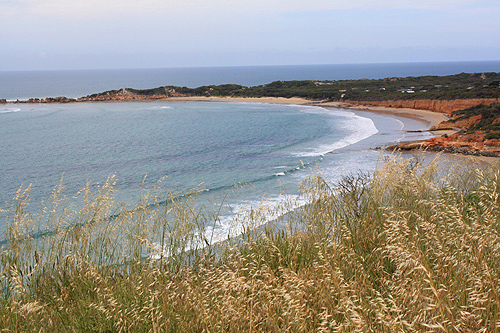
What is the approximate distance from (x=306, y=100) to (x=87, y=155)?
51133mm

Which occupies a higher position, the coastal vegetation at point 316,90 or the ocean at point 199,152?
the coastal vegetation at point 316,90

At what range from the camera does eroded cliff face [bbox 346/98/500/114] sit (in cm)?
4012

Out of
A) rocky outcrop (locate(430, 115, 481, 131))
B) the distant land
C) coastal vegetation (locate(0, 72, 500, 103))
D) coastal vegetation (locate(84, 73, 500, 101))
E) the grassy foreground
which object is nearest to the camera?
the grassy foreground

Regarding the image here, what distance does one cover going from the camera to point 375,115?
4828cm

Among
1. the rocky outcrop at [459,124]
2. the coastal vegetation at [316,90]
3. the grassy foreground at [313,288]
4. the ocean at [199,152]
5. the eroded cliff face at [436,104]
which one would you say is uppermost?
the coastal vegetation at [316,90]

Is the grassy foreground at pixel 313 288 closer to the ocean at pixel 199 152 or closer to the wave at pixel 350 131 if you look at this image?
the ocean at pixel 199 152

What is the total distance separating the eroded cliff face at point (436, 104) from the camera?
40.1m

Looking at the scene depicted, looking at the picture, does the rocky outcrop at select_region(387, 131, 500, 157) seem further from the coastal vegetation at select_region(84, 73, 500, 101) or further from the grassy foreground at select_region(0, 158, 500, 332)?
the coastal vegetation at select_region(84, 73, 500, 101)

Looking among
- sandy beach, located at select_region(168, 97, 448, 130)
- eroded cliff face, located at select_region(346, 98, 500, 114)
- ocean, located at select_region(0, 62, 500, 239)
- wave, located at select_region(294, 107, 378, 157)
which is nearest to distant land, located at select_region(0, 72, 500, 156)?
eroded cliff face, located at select_region(346, 98, 500, 114)

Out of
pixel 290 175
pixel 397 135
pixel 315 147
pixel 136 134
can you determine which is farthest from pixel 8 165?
pixel 397 135

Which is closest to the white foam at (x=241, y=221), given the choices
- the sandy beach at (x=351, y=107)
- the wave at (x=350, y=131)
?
the wave at (x=350, y=131)

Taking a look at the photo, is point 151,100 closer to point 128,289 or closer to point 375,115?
point 375,115

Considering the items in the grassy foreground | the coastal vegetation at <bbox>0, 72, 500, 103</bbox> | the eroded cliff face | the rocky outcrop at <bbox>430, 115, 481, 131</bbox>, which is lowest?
the rocky outcrop at <bbox>430, 115, 481, 131</bbox>

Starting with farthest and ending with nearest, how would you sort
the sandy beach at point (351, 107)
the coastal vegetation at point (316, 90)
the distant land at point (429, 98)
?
the coastal vegetation at point (316, 90), the sandy beach at point (351, 107), the distant land at point (429, 98)
